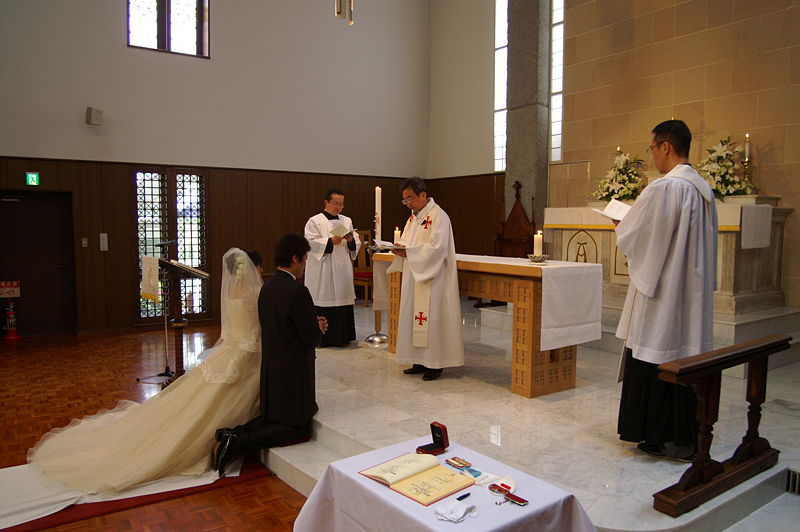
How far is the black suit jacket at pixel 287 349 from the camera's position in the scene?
12.0ft

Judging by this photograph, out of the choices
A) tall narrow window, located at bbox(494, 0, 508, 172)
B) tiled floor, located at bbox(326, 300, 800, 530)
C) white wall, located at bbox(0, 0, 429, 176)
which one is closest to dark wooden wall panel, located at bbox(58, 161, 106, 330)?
white wall, located at bbox(0, 0, 429, 176)

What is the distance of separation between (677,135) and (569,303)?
5.02ft

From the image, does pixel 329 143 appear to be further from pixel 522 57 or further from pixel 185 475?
pixel 185 475

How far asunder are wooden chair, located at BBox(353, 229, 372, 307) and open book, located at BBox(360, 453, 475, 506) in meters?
6.81

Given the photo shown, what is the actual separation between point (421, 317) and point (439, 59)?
7731 mm

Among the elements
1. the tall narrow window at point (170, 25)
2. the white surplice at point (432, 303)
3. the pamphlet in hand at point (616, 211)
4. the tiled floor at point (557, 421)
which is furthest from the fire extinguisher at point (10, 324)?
the pamphlet in hand at point (616, 211)

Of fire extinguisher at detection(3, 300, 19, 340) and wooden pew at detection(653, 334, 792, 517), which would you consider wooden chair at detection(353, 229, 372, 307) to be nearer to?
fire extinguisher at detection(3, 300, 19, 340)

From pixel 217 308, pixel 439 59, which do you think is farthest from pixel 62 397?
pixel 439 59

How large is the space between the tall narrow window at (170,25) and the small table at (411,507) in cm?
806

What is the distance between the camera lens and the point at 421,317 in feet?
15.2

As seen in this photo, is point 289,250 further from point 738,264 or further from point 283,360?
point 738,264

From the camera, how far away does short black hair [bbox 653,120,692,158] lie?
309 centimetres

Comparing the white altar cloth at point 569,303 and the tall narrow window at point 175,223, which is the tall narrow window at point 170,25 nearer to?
the tall narrow window at point 175,223

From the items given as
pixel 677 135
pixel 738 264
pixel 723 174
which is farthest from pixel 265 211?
pixel 677 135
